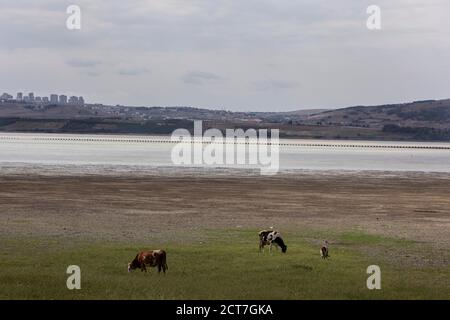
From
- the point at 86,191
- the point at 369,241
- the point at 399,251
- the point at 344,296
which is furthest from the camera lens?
the point at 86,191

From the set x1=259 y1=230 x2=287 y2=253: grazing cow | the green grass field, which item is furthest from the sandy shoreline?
x1=259 y1=230 x2=287 y2=253: grazing cow

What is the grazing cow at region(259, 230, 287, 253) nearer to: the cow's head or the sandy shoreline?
the sandy shoreline

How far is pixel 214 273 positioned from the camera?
72.5 feet

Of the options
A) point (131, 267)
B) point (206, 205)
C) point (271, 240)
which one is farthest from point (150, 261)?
point (206, 205)

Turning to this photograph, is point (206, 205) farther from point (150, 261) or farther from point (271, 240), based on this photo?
point (150, 261)

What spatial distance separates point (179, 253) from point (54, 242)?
202 inches

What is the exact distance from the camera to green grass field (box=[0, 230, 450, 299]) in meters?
19.0

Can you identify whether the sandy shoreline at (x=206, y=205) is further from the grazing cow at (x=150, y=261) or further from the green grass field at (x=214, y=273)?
the grazing cow at (x=150, y=261)

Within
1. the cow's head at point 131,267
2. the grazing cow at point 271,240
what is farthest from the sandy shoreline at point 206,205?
the cow's head at point 131,267

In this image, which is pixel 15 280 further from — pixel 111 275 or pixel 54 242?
pixel 54 242

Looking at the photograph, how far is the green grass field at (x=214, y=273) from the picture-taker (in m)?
19.0
